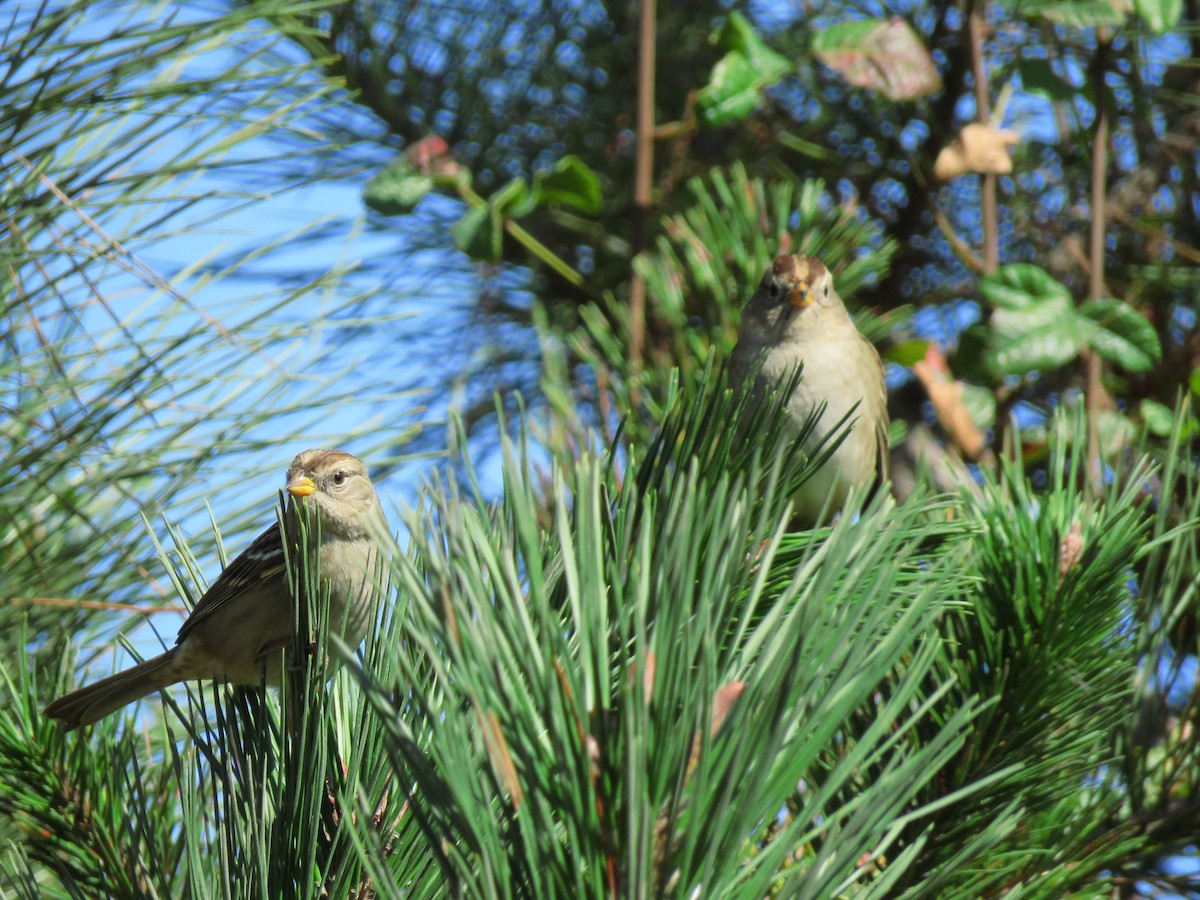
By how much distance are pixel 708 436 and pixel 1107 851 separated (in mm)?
611

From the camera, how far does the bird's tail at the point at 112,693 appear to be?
1.30 m

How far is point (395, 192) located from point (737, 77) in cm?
66

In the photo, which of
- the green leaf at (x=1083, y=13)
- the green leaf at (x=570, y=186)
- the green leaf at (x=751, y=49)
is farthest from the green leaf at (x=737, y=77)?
the green leaf at (x=1083, y=13)

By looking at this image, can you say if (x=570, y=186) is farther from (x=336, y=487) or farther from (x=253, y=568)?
(x=253, y=568)

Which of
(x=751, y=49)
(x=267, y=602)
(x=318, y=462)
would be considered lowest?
(x=267, y=602)

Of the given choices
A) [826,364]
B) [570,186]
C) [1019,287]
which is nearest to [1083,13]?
[1019,287]

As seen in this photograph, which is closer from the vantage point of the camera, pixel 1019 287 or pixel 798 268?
pixel 1019 287

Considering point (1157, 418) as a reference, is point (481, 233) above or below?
above

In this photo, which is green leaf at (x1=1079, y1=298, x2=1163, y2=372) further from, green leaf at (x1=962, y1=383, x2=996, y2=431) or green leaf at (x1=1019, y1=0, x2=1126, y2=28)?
green leaf at (x1=1019, y1=0, x2=1126, y2=28)

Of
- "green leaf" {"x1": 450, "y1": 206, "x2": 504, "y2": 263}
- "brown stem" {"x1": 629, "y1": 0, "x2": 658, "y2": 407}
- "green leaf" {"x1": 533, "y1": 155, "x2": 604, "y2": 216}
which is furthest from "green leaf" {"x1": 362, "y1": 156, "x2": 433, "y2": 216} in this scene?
"brown stem" {"x1": 629, "y1": 0, "x2": 658, "y2": 407}

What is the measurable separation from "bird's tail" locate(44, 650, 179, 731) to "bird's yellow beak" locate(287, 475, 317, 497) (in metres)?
0.30

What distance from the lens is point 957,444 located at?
2.35m

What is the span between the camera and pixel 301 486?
1936 millimetres

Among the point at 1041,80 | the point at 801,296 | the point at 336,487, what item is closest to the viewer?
the point at 336,487
